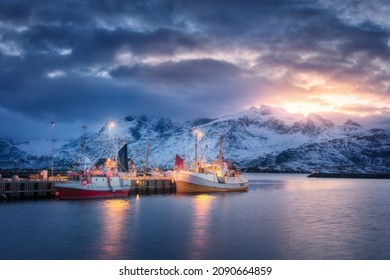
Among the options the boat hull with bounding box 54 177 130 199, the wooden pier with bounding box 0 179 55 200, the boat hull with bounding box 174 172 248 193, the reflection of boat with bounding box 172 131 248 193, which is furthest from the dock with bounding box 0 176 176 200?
the reflection of boat with bounding box 172 131 248 193

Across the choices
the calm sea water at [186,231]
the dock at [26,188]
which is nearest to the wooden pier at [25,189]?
the dock at [26,188]

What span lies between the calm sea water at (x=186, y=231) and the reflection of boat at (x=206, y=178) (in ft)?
78.2

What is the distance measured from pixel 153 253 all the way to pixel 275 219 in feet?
91.1

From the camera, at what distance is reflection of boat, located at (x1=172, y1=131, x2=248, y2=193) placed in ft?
328

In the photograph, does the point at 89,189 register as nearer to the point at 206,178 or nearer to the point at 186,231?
the point at 206,178

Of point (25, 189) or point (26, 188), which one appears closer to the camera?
point (25, 189)

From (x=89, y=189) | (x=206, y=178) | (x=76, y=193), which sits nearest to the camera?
(x=76, y=193)

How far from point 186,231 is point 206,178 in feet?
171

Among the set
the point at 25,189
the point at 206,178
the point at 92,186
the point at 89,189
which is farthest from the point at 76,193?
the point at 206,178

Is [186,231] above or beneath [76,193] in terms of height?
beneath

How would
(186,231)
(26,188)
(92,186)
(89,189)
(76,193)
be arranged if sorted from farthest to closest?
(26,188)
(92,186)
(89,189)
(76,193)
(186,231)

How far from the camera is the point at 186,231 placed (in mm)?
49156

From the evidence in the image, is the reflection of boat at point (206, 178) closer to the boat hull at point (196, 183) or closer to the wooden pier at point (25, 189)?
the boat hull at point (196, 183)

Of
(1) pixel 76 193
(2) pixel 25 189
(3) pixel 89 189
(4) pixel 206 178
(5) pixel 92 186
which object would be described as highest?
(4) pixel 206 178
